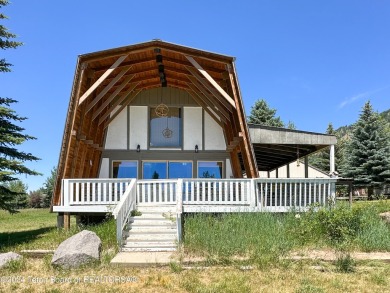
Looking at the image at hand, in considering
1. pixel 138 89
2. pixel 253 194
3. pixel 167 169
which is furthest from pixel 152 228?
pixel 138 89

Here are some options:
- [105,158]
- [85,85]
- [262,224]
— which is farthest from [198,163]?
[262,224]

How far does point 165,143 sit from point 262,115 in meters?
28.4

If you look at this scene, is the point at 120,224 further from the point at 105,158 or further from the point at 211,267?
the point at 105,158

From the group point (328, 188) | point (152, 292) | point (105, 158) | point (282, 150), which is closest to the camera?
point (152, 292)

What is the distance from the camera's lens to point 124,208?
1034 cm

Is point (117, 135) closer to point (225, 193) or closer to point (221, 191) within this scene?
point (221, 191)

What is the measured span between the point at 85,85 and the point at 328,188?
876 cm

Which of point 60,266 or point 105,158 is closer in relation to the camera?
point 60,266

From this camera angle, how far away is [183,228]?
9.77 meters

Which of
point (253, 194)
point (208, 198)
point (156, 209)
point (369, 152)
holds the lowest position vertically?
point (156, 209)

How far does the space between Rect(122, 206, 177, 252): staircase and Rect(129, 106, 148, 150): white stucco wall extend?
4929 millimetres

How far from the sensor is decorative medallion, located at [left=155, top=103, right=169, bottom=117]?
1661 centimetres

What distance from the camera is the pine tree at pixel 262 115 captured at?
43.0 metres

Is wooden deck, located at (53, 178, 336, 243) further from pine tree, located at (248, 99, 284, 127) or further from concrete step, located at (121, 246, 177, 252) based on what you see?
pine tree, located at (248, 99, 284, 127)
